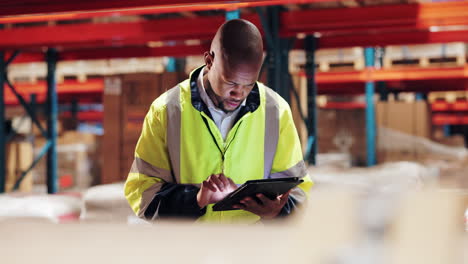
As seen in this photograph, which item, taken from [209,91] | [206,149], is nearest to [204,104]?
[209,91]

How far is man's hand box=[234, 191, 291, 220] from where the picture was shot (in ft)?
5.26

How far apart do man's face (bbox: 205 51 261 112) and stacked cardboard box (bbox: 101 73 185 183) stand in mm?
2815

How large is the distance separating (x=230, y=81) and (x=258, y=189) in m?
0.34

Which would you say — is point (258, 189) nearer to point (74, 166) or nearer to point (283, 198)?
point (283, 198)

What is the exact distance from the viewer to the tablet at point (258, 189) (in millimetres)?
1458

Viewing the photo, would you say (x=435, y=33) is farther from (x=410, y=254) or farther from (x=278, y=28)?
(x=410, y=254)

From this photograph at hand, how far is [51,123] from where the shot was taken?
625cm

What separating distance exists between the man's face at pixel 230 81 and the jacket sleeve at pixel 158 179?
20cm

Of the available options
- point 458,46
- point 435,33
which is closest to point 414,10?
point 435,33

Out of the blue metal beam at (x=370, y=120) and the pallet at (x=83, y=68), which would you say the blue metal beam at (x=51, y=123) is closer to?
the pallet at (x=83, y=68)

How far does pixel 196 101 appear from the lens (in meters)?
1.72

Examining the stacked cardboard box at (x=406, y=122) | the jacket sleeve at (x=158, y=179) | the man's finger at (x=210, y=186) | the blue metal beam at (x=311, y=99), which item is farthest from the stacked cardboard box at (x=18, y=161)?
the man's finger at (x=210, y=186)

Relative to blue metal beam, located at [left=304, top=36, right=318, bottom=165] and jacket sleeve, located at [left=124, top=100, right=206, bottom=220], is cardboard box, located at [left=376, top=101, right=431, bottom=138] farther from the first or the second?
jacket sleeve, located at [left=124, top=100, right=206, bottom=220]

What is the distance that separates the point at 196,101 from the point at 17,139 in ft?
17.2
